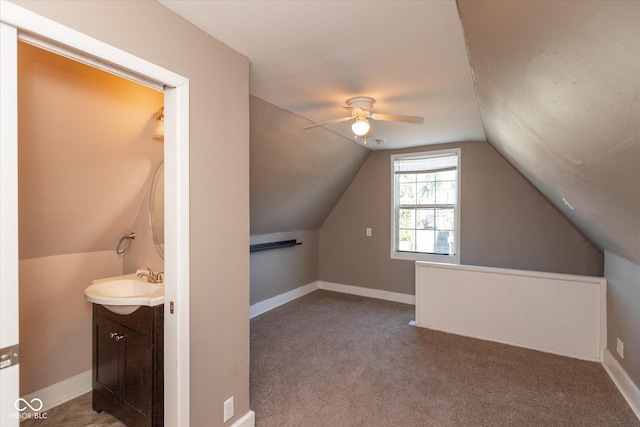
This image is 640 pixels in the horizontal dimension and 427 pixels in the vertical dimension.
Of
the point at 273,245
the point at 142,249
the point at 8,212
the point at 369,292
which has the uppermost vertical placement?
the point at 8,212

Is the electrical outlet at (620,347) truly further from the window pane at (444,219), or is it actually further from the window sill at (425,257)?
the window pane at (444,219)

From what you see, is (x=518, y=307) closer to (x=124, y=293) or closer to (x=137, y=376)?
(x=137, y=376)

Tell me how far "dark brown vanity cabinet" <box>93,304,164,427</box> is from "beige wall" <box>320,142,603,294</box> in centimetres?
373

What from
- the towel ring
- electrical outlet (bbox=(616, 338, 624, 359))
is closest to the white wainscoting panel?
electrical outlet (bbox=(616, 338, 624, 359))

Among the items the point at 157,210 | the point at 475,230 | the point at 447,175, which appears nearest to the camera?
the point at 157,210

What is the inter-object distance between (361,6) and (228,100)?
2.85 ft

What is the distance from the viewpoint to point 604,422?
2.11 metres

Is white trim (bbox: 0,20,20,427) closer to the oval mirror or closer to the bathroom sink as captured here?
the bathroom sink

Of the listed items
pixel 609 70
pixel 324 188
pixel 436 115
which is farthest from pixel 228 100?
pixel 324 188

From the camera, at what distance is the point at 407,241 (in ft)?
16.1

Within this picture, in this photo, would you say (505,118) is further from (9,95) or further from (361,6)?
(9,95)

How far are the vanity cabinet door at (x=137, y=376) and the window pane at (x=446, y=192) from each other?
4.05 m

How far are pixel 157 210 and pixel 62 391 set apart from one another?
1476 millimetres

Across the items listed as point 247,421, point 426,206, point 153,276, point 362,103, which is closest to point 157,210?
point 153,276
